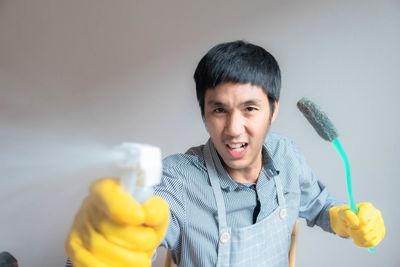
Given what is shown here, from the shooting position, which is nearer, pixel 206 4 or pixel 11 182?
pixel 206 4

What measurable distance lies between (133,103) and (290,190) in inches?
28.1

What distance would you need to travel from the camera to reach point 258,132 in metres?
0.80

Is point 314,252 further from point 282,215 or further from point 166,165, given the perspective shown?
point 166,165

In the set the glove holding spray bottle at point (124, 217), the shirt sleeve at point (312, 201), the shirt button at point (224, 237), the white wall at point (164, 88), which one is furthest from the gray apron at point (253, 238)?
the white wall at point (164, 88)

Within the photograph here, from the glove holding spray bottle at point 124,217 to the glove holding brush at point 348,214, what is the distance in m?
0.42

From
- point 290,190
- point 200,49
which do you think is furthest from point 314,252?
point 200,49

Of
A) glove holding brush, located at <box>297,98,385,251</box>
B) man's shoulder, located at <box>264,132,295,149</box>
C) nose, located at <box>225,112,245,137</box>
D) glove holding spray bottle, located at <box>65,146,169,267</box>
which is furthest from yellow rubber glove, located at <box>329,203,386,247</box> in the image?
glove holding spray bottle, located at <box>65,146,169,267</box>

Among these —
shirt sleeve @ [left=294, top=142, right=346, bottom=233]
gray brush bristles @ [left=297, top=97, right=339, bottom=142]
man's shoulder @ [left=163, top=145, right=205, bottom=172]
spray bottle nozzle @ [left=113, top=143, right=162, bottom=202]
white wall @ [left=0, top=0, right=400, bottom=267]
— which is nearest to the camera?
spray bottle nozzle @ [left=113, top=143, right=162, bottom=202]

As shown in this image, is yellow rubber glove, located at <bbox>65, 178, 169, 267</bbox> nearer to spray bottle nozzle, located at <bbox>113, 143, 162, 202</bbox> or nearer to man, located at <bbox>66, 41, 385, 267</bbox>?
spray bottle nozzle, located at <bbox>113, 143, 162, 202</bbox>

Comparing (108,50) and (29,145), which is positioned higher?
(108,50)

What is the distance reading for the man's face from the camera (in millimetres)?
770

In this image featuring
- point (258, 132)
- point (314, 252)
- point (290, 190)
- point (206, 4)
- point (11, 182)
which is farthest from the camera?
point (11, 182)

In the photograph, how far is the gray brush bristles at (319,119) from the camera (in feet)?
2.47

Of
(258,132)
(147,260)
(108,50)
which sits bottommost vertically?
(147,260)
